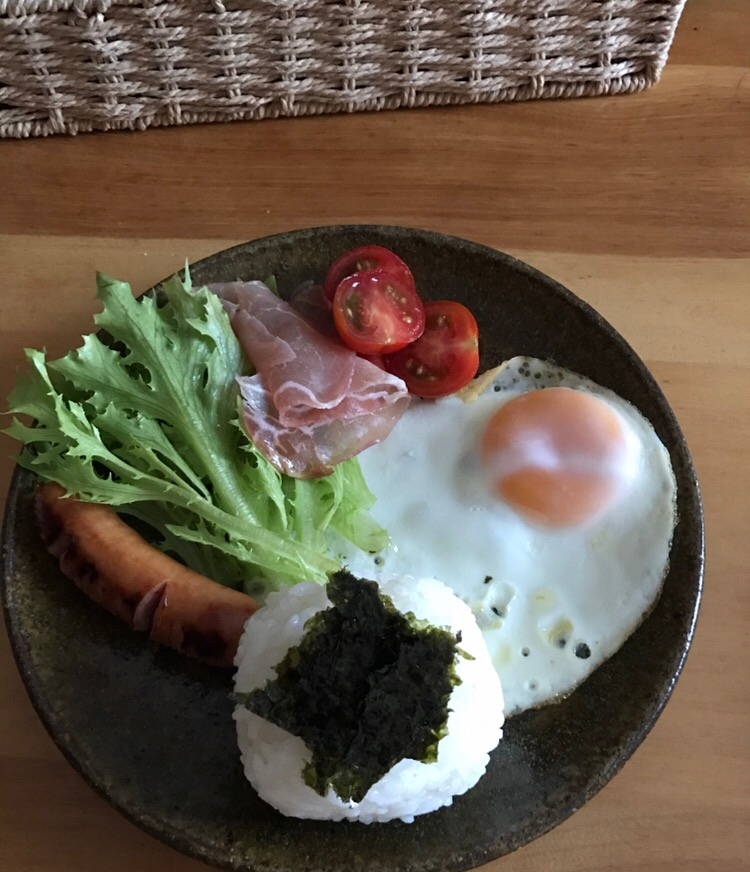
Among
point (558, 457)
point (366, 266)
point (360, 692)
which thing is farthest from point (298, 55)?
point (360, 692)

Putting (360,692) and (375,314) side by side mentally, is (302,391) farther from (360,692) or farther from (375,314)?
(360,692)

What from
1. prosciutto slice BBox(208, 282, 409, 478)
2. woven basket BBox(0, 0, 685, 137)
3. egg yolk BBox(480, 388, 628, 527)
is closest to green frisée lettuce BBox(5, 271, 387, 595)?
prosciutto slice BBox(208, 282, 409, 478)

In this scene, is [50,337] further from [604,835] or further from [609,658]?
[604,835]

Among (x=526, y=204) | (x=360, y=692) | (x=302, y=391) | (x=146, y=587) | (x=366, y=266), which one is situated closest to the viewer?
(x=360, y=692)

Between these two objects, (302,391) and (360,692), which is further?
(302,391)

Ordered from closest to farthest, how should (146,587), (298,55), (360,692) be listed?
(360,692) → (146,587) → (298,55)

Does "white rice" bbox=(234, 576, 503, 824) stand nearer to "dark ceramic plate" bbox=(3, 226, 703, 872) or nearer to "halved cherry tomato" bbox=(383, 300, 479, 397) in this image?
"dark ceramic plate" bbox=(3, 226, 703, 872)

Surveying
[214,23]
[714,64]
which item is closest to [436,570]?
[214,23]

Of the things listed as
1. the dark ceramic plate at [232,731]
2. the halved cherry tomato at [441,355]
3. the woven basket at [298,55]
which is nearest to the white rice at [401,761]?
the dark ceramic plate at [232,731]
